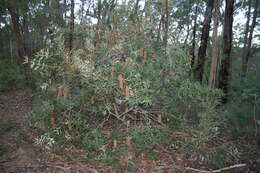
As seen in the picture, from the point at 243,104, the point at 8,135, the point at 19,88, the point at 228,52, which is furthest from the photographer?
the point at 19,88

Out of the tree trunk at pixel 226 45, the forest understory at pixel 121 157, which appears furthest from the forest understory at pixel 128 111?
the tree trunk at pixel 226 45

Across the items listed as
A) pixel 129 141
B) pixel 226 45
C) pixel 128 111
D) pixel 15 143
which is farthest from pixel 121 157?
pixel 226 45

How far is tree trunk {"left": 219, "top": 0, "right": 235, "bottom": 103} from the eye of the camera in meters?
5.65

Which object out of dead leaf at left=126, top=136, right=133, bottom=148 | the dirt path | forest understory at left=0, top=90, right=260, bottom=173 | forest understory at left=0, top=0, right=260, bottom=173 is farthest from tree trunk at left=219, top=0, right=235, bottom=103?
the dirt path

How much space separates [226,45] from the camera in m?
5.82

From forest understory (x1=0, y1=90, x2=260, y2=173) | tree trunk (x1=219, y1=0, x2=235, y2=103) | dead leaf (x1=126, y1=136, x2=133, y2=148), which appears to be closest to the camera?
forest understory (x1=0, y1=90, x2=260, y2=173)

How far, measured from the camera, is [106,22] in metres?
3.69

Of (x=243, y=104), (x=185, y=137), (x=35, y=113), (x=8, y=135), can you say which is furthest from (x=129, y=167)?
(x=243, y=104)

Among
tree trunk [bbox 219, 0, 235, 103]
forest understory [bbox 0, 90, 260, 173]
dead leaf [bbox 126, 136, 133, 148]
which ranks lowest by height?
forest understory [bbox 0, 90, 260, 173]

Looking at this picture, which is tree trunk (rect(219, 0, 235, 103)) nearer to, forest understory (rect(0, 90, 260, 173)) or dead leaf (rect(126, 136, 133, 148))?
forest understory (rect(0, 90, 260, 173))

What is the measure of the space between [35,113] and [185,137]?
2786 mm

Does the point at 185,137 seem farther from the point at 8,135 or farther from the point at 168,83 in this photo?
the point at 8,135

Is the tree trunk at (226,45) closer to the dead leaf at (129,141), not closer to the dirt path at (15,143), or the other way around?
the dead leaf at (129,141)

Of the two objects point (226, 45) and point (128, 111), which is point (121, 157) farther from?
point (226, 45)
